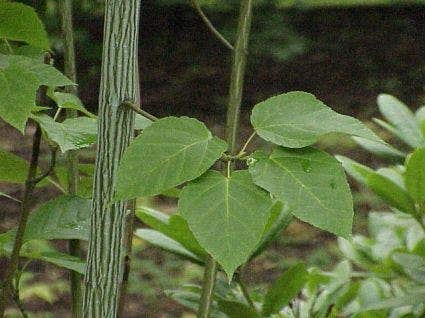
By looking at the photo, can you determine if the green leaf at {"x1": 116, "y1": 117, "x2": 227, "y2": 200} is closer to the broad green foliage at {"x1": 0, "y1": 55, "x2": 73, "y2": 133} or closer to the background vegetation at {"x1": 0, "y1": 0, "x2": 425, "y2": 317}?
the broad green foliage at {"x1": 0, "y1": 55, "x2": 73, "y2": 133}

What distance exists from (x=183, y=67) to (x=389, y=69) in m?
1.37

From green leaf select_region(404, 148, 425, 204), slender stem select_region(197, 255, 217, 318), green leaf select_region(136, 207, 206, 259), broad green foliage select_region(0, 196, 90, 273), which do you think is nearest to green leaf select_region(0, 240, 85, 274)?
broad green foliage select_region(0, 196, 90, 273)

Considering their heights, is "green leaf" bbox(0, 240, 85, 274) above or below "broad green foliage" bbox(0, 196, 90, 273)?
below

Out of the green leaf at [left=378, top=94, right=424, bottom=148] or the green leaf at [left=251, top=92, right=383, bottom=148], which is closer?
the green leaf at [left=251, top=92, right=383, bottom=148]

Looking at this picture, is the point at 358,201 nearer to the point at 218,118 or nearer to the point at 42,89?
the point at 218,118

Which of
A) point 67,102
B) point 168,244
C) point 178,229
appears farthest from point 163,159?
point 168,244

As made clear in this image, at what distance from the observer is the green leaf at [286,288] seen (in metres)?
0.99

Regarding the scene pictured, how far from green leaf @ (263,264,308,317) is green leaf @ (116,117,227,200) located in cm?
45

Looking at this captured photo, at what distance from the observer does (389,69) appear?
520cm

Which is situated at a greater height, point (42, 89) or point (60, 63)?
point (42, 89)

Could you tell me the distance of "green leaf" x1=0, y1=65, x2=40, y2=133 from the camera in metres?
0.58

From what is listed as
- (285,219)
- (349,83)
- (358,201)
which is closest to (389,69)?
(349,83)

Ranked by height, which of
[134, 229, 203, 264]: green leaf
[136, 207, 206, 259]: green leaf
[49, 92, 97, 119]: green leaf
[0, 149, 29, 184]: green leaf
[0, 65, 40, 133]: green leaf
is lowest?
[134, 229, 203, 264]: green leaf

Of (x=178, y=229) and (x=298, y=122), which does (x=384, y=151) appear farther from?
(x=298, y=122)
